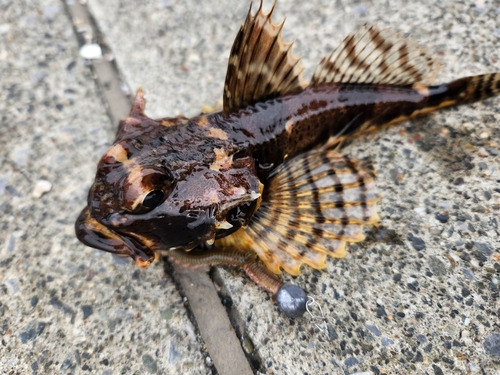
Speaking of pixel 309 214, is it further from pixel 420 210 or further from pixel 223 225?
pixel 420 210

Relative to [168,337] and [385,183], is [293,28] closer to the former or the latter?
[385,183]

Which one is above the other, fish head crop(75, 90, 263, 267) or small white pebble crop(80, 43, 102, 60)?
small white pebble crop(80, 43, 102, 60)

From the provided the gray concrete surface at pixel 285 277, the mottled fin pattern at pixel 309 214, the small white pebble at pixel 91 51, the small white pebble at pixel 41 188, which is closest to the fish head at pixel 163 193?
the mottled fin pattern at pixel 309 214

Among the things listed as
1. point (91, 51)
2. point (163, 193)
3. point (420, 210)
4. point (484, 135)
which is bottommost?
point (420, 210)

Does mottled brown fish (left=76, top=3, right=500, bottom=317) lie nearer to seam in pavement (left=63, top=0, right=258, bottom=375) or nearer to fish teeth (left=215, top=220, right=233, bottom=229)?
fish teeth (left=215, top=220, right=233, bottom=229)

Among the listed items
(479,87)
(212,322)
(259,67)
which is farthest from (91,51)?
(479,87)

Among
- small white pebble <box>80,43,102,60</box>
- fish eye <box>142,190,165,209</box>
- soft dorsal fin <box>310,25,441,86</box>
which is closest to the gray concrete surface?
small white pebble <box>80,43,102,60</box>

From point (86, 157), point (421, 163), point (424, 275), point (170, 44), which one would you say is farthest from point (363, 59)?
point (86, 157)
